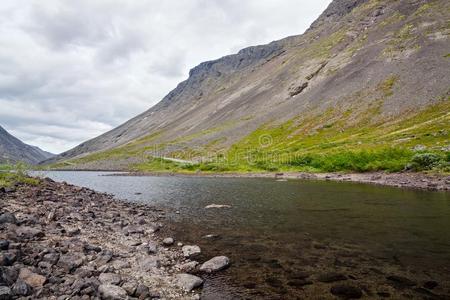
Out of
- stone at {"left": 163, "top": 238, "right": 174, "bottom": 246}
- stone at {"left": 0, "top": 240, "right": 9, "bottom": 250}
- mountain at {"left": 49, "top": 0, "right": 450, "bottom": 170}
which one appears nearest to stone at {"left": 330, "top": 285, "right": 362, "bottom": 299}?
stone at {"left": 163, "top": 238, "right": 174, "bottom": 246}

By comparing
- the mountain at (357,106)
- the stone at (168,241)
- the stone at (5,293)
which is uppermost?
the mountain at (357,106)

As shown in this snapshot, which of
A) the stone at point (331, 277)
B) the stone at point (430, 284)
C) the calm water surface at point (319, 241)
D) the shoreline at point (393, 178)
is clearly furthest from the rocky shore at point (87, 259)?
the shoreline at point (393, 178)

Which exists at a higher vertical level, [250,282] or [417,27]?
[417,27]

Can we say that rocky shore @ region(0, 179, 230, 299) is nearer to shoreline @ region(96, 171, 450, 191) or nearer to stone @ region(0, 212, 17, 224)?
stone @ region(0, 212, 17, 224)

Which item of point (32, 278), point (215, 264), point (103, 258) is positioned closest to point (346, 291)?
point (215, 264)

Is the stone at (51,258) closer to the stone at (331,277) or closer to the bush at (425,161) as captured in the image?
the stone at (331,277)

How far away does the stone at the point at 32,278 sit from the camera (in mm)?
12627

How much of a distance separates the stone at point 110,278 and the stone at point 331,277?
9571 mm

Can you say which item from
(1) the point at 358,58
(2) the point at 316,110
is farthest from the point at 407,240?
(1) the point at 358,58

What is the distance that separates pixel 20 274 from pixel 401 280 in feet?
55.4

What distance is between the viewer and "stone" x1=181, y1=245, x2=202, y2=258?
19.7m

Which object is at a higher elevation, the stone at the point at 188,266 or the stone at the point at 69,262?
the stone at the point at 69,262

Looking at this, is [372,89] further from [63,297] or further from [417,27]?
[63,297]

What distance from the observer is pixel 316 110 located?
139 m
